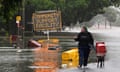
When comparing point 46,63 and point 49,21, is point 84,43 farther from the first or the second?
point 49,21

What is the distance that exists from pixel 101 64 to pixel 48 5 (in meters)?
50.4

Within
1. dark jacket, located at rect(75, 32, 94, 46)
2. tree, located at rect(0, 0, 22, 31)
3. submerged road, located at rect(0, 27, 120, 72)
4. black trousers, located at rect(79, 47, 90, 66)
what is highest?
tree, located at rect(0, 0, 22, 31)

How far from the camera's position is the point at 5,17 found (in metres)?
7.60

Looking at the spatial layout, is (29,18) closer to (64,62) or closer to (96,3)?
(96,3)

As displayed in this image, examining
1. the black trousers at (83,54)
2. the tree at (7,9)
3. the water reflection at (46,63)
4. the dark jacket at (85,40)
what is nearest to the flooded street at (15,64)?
the water reflection at (46,63)

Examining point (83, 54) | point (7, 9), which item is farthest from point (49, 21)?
point (7, 9)

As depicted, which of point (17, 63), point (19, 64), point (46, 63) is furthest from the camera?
point (17, 63)

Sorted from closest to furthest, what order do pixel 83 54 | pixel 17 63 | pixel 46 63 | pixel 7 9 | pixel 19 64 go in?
pixel 7 9, pixel 83 54, pixel 46 63, pixel 19 64, pixel 17 63

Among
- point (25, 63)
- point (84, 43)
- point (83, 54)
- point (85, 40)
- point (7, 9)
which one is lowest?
point (25, 63)

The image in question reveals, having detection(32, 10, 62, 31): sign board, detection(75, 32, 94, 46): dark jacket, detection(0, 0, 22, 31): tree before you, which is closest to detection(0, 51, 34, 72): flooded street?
detection(75, 32, 94, 46): dark jacket

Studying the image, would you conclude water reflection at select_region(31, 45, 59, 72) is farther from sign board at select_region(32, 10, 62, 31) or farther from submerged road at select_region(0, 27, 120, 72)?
sign board at select_region(32, 10, 62, 31)

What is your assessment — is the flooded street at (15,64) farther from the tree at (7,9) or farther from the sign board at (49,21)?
the sign board at (49,21)

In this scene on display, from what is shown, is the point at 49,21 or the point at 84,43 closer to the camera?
the point at 84,43

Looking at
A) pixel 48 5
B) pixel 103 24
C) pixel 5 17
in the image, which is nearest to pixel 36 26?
pixel 48 5
